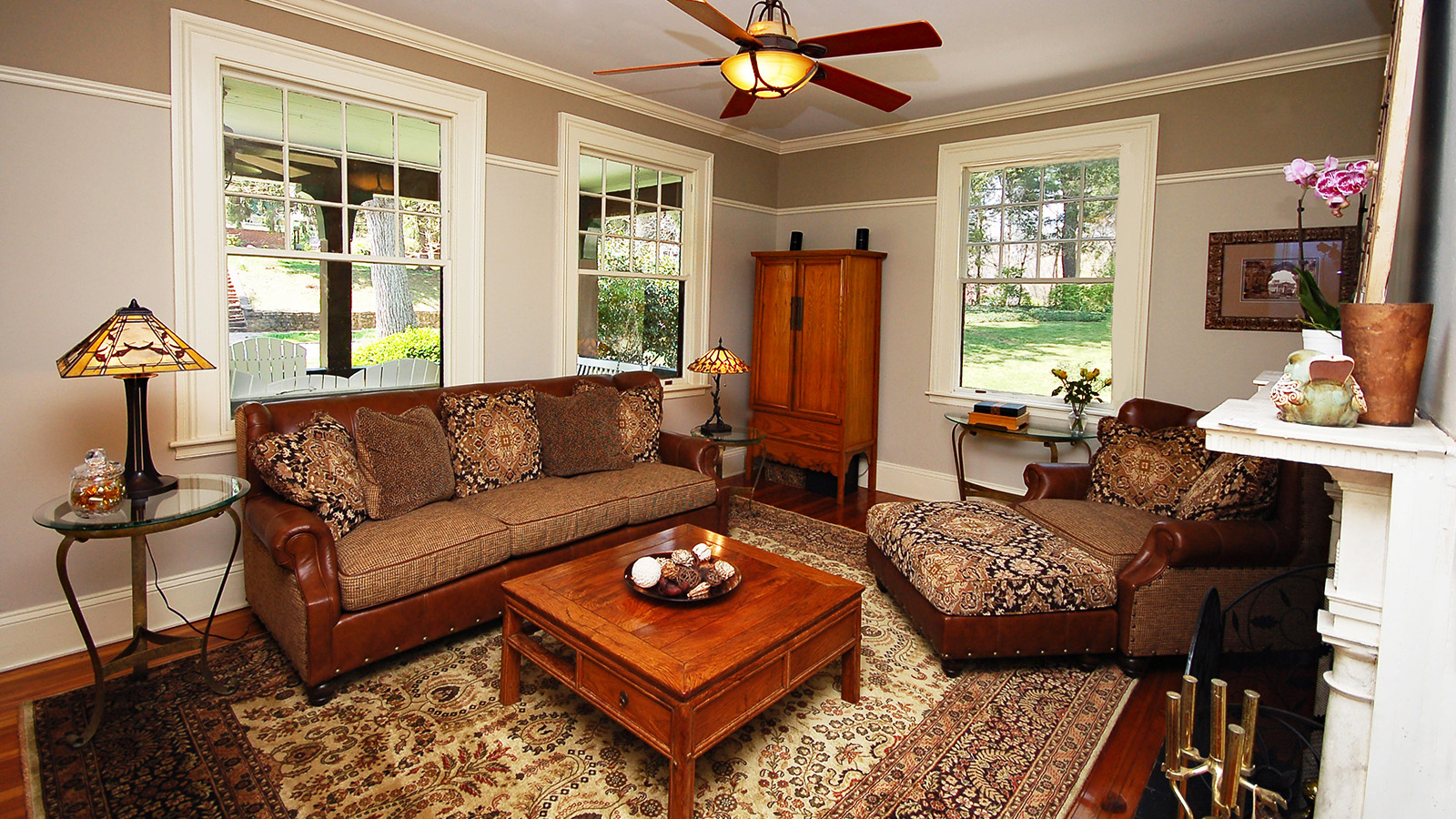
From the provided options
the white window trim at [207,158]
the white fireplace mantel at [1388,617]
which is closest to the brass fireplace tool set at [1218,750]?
the white fireplace mantel at [1388,617]

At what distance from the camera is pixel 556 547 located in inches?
128

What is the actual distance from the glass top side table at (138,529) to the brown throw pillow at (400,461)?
1.59 ft

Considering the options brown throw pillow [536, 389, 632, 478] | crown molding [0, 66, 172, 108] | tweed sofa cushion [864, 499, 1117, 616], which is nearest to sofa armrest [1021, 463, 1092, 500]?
tweed sofa cushion [864, 499, 1117, 616]

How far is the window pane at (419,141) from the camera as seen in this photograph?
377 centimetres

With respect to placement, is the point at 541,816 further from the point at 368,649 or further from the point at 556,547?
the point at 556,547

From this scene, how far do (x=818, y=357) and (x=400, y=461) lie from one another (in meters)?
3.07

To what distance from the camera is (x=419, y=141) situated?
151 inches

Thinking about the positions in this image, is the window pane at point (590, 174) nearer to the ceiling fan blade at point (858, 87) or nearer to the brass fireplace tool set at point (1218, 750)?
the ceiling fan blade at point (858, 87)

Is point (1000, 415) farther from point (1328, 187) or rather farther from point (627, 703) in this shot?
point (627, 703)

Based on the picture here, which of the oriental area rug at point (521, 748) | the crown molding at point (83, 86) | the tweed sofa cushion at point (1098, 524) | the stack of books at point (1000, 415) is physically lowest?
the oriental area rug at point (521, 748)

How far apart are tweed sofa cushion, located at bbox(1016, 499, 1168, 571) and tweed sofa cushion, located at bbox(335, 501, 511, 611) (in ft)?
8.02

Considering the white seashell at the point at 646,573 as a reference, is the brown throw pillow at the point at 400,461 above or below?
above

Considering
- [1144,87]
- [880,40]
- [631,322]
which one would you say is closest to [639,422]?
[631,322]

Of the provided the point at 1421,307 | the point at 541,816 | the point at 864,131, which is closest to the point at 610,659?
the point at 541,816
